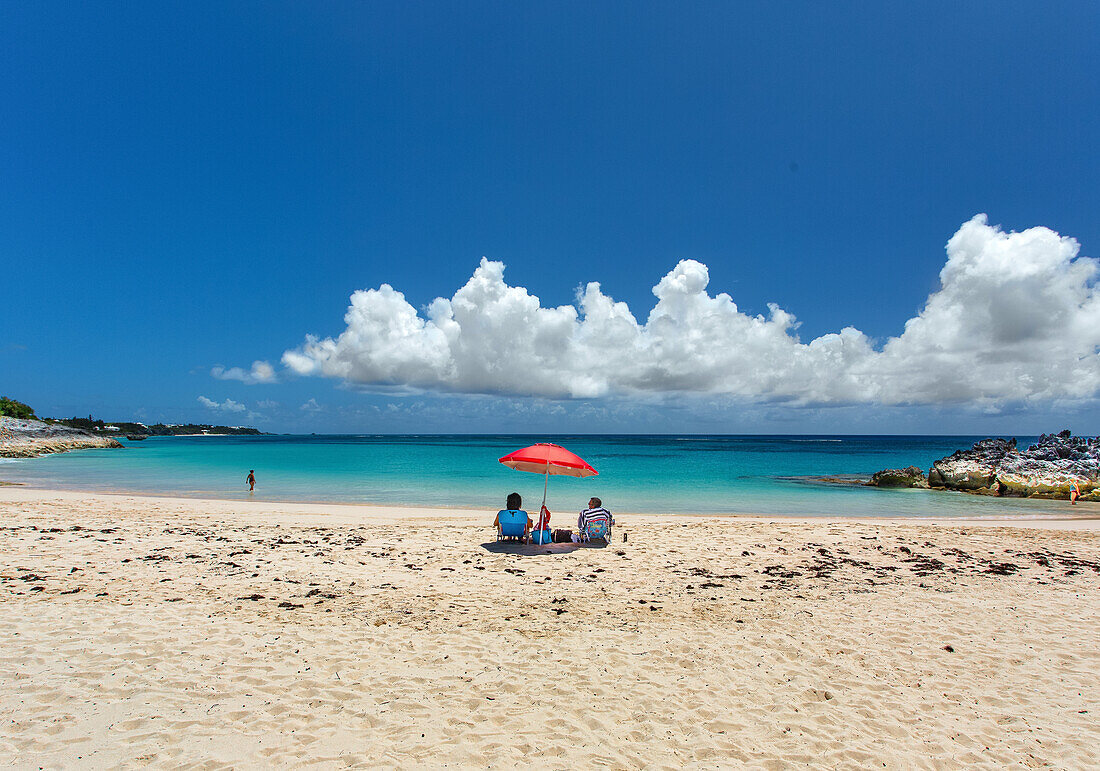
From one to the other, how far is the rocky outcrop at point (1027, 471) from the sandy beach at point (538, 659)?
1004 inches

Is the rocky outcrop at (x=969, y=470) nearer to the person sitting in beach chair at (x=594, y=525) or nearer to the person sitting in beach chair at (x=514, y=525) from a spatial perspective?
the person sitting in beach chair at (x=594, y=525)

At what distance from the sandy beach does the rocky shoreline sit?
2551 cm

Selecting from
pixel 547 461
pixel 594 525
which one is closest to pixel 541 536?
pixel 594 525

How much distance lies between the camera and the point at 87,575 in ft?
30.7

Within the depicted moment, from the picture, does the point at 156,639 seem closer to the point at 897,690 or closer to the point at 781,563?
the point at 897,690

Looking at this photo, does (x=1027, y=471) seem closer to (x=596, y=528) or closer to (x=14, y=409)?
(x=596, y=528)

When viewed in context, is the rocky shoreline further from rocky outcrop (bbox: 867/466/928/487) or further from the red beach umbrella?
the red beach umbrella

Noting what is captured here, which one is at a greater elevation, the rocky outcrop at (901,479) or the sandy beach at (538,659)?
the sandy beach at (538,659)

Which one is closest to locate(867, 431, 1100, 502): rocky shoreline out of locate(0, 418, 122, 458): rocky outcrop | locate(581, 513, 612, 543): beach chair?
locate(581, 513, 612, 543): beach chair

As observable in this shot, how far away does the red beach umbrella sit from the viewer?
1240cm

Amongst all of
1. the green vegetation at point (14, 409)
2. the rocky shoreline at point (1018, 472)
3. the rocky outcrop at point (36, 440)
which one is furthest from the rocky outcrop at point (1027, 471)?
the green vegetation at point (14, 409)

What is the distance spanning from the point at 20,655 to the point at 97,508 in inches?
635

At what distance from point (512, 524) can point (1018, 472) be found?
3637 cm

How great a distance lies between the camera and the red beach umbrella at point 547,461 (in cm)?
1240
